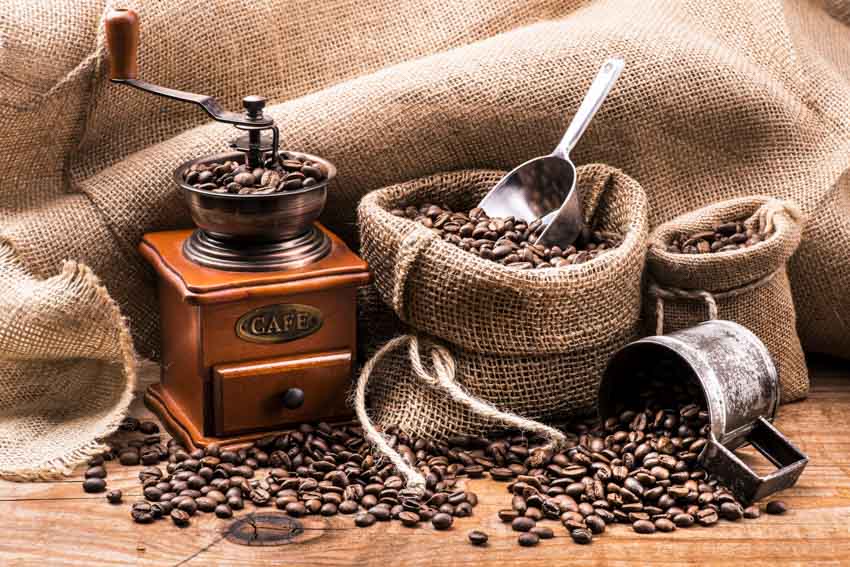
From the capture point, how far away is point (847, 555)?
203cm

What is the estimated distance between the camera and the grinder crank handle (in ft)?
7.35

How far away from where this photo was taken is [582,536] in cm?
203

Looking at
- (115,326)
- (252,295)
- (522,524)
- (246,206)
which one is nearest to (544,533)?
(522,524)

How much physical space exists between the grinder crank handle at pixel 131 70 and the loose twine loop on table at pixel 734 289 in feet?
3.03

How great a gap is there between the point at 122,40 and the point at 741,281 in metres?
1.38

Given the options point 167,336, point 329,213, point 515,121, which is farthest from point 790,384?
point 167,336

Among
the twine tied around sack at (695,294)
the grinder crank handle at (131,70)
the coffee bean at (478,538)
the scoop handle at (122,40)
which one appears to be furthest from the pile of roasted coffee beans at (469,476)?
the scoop handle at (122,40)

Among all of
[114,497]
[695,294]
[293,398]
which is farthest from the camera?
[695,294]

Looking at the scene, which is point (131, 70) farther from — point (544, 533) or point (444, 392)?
point (544, 533)

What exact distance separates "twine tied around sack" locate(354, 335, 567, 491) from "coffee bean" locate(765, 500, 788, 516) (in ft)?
1.34

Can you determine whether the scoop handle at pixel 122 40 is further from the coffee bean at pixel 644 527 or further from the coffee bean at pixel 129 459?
the coffee bean at pixel 644 527

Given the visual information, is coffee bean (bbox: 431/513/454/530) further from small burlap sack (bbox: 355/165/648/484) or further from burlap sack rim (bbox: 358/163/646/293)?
burlap sack rim (bbox: 358/163/646/293)

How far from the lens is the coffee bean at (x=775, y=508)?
2148 mm

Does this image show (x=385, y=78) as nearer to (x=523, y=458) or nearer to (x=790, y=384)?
(x=523, y=458)
